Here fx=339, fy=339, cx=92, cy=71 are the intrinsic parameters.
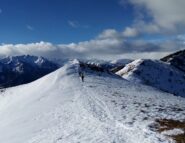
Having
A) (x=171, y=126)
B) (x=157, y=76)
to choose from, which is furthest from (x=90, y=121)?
(x=157, y=76)

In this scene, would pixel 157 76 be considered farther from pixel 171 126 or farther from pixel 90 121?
pixel 171 126

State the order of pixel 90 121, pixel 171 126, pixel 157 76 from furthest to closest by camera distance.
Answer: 1. pixel 157 76
2. pixel 90 121
3. pixel 171 126

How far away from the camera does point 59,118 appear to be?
3700 cm

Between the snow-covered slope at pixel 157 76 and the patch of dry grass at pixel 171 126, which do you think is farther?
the snow-covered slope at pixel 157 76

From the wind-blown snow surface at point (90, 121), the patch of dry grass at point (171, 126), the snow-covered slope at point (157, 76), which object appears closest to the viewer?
the patch of dry grass at point (171, 126)

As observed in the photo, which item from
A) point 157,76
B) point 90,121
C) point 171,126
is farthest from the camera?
point 157,76

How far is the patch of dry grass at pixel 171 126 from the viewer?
25584 mm

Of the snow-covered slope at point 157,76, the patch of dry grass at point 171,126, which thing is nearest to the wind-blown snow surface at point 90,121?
the patch of dry grass at point 171,126

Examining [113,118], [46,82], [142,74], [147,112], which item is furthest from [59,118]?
[142,74]

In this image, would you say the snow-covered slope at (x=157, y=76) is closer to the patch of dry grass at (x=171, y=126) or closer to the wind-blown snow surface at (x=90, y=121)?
the wind-blown snow surface at (x=90, y=121)

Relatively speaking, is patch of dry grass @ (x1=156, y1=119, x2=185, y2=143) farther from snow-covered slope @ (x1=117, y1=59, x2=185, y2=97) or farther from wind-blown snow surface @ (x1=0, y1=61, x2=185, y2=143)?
snow-covered slope @ (x1=117, y1=59, x2=185, y2=97)

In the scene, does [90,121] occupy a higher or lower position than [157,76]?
higher

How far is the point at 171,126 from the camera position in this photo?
29734mm

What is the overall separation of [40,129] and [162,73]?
169350 mm
